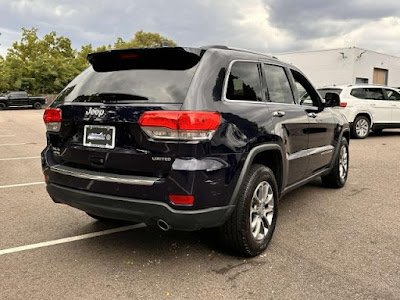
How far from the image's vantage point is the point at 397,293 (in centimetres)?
290

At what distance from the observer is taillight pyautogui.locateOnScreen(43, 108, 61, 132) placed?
3500 millimetres

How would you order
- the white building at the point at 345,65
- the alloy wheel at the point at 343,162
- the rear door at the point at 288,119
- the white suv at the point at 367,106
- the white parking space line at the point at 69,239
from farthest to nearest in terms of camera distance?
the white building at the point at 345,65 → the white suv at the point at 367,106 → the alloy wheel at the point at 343,162 → the rear door at the point at 288,119 → the white parking space line at the point at 69,239

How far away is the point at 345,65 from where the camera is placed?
3139 cm

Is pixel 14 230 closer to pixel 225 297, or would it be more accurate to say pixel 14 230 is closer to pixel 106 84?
pixel 106 84

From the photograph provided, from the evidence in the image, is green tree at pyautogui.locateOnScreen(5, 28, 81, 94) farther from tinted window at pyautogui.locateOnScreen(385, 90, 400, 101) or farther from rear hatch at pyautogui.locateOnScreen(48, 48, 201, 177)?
rear hatch at pyautogui.locateOnScreen(48, 48, 201, 177)

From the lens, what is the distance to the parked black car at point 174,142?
2.90m

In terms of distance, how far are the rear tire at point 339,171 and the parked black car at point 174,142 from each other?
2.10m

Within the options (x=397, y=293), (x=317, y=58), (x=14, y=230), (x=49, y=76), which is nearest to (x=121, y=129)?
(x=14, y=230)

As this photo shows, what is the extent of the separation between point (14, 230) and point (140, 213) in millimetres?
2001

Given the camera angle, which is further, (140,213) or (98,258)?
(98,258)

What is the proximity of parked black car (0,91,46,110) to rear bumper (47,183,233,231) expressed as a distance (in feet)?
108

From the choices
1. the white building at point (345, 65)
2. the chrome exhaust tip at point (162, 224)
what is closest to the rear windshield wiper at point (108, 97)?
the chrome exhaust tip at point (162, 224)

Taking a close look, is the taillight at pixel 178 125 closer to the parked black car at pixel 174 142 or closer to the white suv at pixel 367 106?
the parked black car at pixel 174 142

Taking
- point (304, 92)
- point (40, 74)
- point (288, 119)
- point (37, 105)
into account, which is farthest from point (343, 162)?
point (40, 74)
